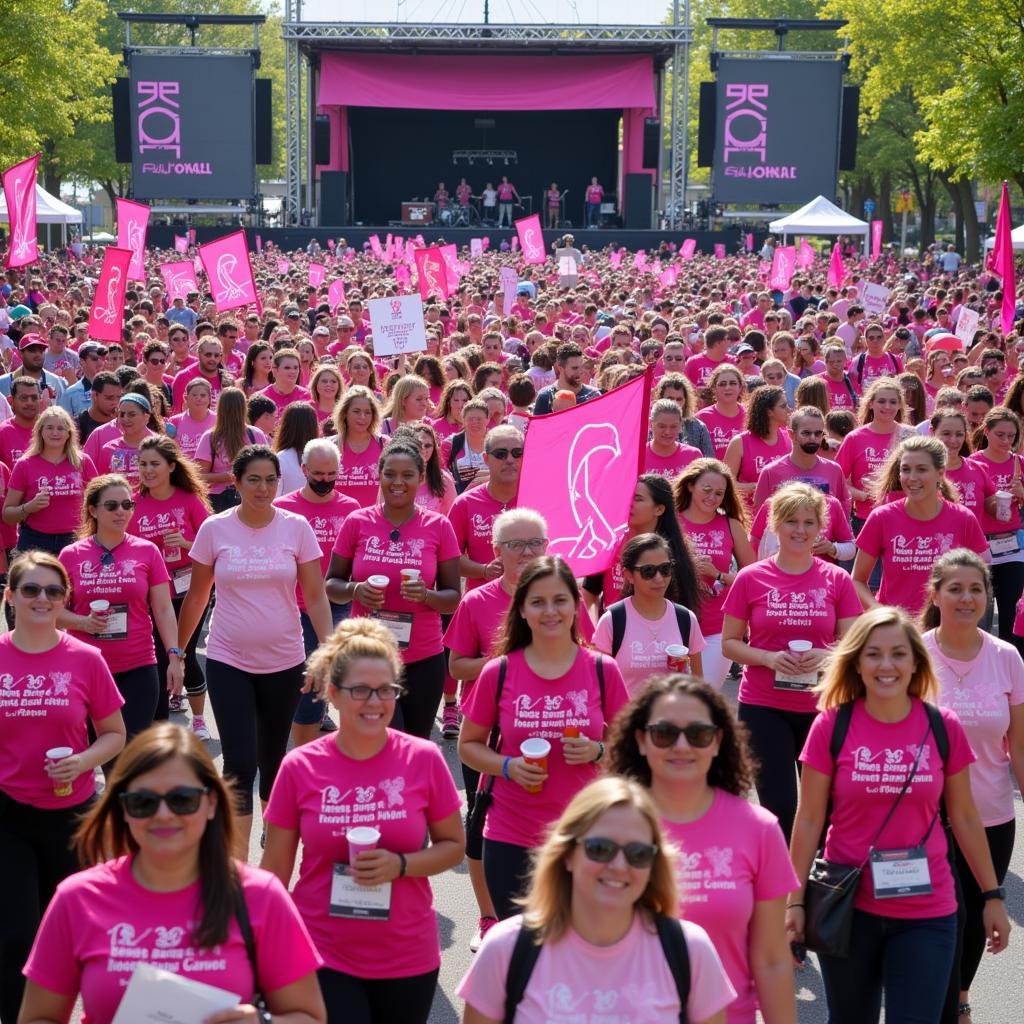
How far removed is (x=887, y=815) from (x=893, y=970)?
1.37ft

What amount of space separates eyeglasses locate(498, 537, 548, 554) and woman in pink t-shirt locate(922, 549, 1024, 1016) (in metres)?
1.39

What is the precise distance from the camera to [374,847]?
4.25 metres

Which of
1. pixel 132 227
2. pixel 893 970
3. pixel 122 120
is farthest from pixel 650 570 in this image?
pixel 122 120

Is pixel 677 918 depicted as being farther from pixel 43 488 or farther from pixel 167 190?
pixel 167 190

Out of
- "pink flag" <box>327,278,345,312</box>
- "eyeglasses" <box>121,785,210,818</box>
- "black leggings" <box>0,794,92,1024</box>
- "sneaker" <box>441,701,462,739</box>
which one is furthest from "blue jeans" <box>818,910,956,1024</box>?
"pink flag" <box>327,278,345,312</box>

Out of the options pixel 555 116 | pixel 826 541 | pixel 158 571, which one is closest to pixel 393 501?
pixel 158 571

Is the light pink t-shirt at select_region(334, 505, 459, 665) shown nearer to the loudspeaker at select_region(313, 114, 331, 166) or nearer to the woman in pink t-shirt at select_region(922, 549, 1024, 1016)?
the woman in pink t-shirt at select_region(922, 549, 1024, 1016)

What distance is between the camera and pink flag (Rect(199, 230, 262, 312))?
17859 mm

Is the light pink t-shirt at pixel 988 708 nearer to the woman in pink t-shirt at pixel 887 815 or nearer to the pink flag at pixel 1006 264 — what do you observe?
the woman in pink t-shirt at pixel 887 815

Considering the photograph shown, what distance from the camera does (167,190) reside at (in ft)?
156

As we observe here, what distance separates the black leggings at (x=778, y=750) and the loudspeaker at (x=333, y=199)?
44097mm

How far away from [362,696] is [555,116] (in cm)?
5261

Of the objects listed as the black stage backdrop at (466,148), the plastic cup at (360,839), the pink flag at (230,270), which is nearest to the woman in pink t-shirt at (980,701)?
the plastic cup at (360,839)

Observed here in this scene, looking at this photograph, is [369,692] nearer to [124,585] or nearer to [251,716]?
[251,716]
